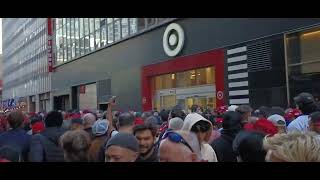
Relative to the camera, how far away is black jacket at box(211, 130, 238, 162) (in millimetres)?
4838

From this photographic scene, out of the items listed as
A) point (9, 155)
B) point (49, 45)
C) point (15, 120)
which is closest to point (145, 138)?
point (9, 155)

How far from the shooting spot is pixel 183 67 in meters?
20.9

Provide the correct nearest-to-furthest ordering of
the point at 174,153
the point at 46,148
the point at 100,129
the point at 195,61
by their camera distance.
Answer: the point at 174,153, the point at 100,129, the point at 46,148, the point at 195,61

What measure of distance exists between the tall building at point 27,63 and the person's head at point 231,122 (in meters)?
34.4

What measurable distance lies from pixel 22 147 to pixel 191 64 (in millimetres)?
14957

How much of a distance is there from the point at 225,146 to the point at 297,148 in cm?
243

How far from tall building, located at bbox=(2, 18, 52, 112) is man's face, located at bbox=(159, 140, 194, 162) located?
36.2 metres

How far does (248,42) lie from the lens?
1680 centimetres

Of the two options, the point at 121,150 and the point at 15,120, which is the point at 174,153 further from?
the point at 15,120

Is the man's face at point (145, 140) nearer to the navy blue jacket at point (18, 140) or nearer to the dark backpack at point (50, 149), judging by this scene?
the dark backpack at point (50, 149)

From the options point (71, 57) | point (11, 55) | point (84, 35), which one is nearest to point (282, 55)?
point (84, 35)

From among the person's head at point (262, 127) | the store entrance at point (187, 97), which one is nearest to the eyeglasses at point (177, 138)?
the person's head at point (262, 127)

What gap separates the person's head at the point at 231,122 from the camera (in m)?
5.08
